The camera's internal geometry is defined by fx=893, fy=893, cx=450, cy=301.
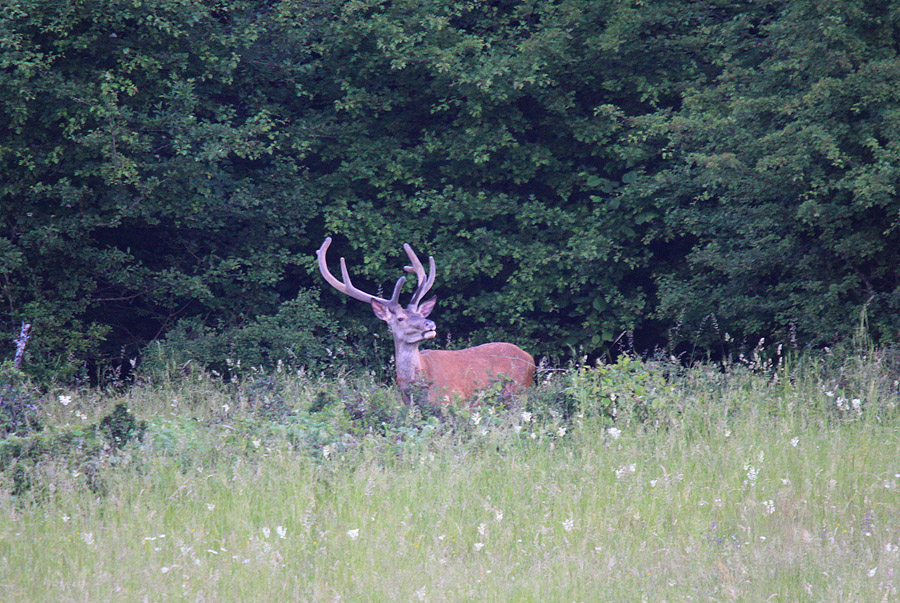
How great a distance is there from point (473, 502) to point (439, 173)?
7725 millimetres

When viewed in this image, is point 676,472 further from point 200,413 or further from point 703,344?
point 703,344

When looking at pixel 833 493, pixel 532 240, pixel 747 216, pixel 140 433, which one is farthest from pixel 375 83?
pixel 833 493

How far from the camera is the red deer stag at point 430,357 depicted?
7.93 meters

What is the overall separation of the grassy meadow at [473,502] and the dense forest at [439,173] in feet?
9.90

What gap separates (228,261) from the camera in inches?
426

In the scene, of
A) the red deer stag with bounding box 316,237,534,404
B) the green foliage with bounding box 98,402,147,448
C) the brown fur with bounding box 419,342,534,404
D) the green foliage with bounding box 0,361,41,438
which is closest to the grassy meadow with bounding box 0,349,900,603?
the green foliage with bounding box 98,402,147,448

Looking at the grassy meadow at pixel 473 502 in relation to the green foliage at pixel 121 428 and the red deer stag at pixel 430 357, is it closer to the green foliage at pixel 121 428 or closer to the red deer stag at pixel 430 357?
the green foliage at pixel 121 428

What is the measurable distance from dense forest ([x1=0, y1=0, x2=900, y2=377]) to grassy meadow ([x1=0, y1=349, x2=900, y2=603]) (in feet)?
9.90

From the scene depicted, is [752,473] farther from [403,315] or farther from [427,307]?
[427,307]

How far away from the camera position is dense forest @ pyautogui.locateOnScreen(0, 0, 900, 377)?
28.0ft

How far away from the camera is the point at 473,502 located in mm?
4480

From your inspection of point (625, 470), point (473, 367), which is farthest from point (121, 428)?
point (473, 367)

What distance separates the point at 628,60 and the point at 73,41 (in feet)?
20.8

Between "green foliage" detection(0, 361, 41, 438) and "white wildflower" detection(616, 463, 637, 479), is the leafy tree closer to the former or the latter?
"white wildflower" detection(616, 463, 637, 479)
